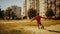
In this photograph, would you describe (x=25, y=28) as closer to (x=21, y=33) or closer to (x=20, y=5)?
(x=21, y=33)

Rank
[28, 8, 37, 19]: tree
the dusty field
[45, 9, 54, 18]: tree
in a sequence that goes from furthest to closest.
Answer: [45, 9, 54, 18]: tree → [28, 8, 37, 19]: tree → the dusty field

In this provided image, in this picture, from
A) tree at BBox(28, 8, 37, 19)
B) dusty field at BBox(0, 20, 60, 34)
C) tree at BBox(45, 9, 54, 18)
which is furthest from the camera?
tree at BBox(45, 9, 54, 18)

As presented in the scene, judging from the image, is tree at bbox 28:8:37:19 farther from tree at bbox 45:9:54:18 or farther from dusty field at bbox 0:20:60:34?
tree at bbox 45:9:54:18

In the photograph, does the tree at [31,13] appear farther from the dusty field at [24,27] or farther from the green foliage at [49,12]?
the green foliage at [49,12]

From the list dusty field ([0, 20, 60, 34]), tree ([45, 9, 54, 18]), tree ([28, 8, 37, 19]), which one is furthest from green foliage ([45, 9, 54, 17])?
tree ([28, 8, 37, 19])

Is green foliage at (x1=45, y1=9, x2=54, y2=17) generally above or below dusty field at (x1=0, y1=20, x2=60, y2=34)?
above

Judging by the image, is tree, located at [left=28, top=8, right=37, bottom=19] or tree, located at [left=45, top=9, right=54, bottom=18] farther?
tree, located at [left=45, top=9, right=54, bottom=18]

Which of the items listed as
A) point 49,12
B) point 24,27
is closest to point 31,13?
point 24,27

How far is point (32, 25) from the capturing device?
159 inches

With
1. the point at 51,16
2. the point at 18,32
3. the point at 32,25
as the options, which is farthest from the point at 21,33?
the point at 51,16

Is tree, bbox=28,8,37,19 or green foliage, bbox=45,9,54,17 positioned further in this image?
green foliage, bbox=45,9,54,17

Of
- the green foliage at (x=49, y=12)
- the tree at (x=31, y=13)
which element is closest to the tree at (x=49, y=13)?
the green foliage at (x=49, y=12)

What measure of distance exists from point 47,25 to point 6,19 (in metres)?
1.01

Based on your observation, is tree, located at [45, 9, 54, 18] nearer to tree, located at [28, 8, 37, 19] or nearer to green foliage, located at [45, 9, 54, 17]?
green foliage, located at [45, 9, 54, 17]
